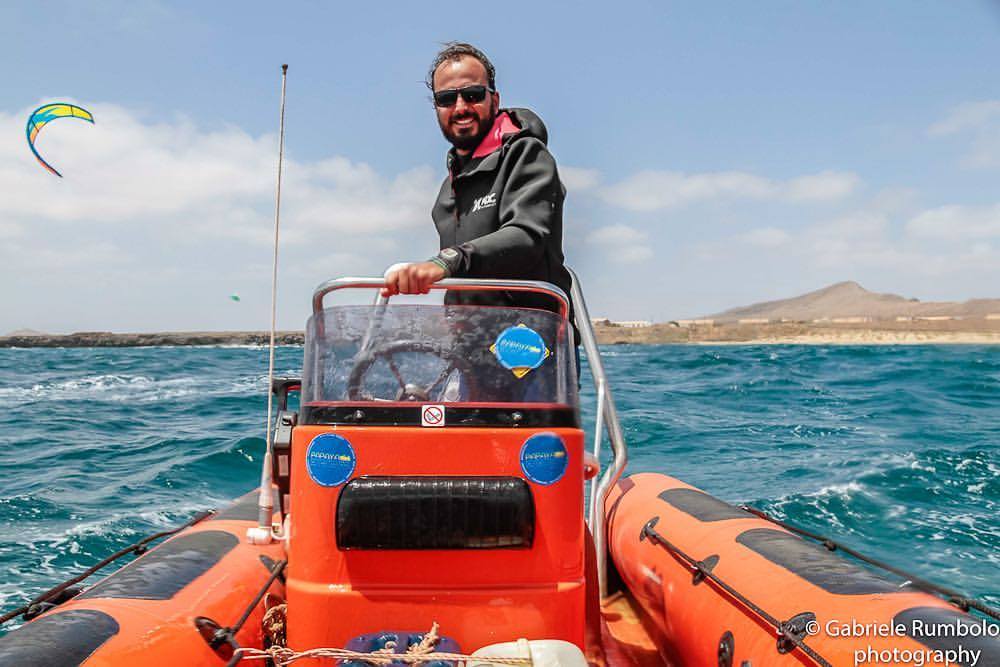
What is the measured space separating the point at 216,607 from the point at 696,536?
7.12ft

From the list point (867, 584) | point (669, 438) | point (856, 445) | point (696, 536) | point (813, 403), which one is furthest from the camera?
point (813, 403)

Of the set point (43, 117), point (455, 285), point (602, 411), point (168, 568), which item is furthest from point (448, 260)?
point (43, 117)

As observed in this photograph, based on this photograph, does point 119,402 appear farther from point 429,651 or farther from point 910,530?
point 429,651

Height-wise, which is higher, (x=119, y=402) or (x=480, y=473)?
(x=480, y=473)

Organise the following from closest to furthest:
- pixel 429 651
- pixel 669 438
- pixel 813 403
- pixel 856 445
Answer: pixel 429 651
pixel 856 445
pixel 669 438
pixel 813 403

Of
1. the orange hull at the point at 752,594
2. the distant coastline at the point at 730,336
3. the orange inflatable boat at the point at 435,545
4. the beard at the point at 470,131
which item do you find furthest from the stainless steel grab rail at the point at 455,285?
the distant coastline at the point at 730,336

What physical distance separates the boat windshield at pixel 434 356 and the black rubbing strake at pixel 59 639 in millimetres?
925

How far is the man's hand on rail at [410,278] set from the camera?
2227 millimetres

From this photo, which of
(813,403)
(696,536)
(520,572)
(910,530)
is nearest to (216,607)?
(520,572)

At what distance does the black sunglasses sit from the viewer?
2891mm

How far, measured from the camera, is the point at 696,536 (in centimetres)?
376

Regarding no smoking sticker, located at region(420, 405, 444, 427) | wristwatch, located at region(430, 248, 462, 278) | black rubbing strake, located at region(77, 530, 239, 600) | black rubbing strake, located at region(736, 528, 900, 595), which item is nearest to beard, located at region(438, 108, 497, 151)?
wristwatch, located at region(430, 248, 462, 278)

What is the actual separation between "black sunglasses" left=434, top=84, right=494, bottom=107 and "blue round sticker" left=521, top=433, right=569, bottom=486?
1.35 metres

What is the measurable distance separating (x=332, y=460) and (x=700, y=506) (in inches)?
101
